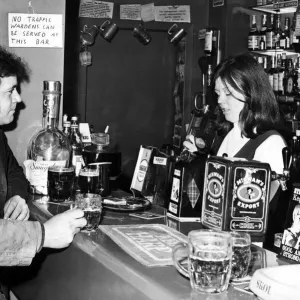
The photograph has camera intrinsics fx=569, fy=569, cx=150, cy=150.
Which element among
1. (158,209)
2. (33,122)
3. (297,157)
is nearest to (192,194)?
(158,209)

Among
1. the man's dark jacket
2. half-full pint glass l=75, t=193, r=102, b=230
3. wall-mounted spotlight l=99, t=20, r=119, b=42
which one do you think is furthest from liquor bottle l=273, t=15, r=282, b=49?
half-full pint glass l=75, t=193, r=102, b=230

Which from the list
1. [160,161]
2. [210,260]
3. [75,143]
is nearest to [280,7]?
[75,143]

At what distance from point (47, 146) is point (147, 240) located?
1.26m

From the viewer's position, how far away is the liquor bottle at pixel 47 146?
2527mm

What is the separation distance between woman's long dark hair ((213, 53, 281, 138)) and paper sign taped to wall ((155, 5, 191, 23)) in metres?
2.95

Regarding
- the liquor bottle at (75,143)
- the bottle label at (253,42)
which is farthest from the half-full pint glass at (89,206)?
the bottle label at (253,42)

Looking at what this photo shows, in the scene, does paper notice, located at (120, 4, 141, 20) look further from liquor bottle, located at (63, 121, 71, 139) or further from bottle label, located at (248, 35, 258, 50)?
liquor bottle, located at (63, 121, 71, 139)

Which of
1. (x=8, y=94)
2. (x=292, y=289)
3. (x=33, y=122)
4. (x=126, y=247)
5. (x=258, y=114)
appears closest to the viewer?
(x=292, y=289)

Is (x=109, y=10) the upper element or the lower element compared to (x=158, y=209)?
upper

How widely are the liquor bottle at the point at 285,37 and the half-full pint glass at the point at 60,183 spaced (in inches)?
129

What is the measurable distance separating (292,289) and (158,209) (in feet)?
3.95

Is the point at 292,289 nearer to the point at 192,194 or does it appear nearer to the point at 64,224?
the point at 64,224

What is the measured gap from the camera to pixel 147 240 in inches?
66.1

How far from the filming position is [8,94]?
2445 millimetres
